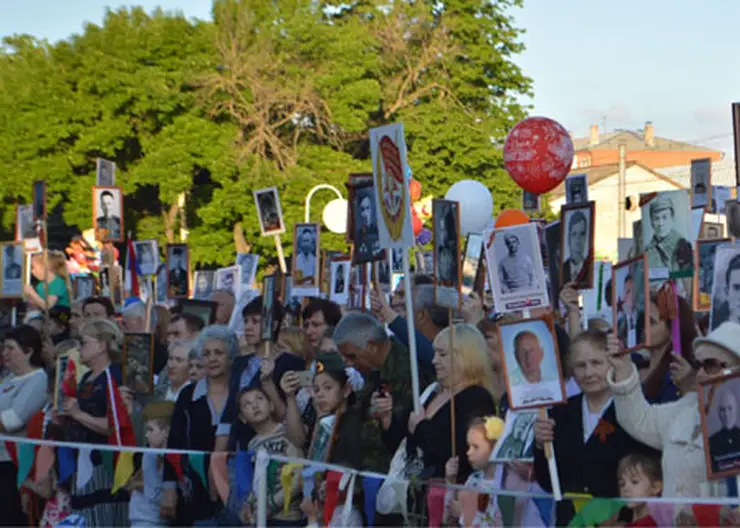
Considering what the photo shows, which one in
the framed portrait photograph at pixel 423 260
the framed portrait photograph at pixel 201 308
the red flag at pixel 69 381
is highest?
the framed portrait photograph at pixel 423 260

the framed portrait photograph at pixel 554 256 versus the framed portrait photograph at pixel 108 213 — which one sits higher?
the framed portrait photograph at pixel 108 213

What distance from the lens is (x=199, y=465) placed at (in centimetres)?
762

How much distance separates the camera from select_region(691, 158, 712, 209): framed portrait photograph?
41.7 ft

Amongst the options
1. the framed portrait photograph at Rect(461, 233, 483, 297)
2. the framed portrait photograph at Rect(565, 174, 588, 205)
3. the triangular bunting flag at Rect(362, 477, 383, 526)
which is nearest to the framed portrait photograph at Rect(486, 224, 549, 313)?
the triangular bunting flag at Rect(362, 477, 383, 526)

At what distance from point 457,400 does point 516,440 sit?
452 millimetres

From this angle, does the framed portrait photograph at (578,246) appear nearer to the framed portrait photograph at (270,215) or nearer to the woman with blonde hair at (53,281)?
the woman with blonde hair at (53,281)

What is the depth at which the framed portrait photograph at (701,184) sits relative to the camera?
1270 centimetres

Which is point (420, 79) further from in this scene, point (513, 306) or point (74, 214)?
point (513, 306)

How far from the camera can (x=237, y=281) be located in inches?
523

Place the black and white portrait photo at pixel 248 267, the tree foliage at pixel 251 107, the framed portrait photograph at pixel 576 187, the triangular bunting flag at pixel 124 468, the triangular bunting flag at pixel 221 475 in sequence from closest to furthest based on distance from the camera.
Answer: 1. the triangular bunting flag at pixel 221 475
2. the triangular bunting flag at pixel 124 468
3. the framed portrait photograph at pixel 576 187
4. the black and white portrait photo at pixel 248 267
5. the tree foliage at pixel 251 107

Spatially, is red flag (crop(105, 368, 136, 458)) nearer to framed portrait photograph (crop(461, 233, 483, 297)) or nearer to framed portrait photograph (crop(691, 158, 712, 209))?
framed portrait photograph (crop(461, 233, 483, 297))

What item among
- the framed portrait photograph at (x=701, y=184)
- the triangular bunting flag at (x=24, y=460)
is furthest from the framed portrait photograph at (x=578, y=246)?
the framed portrait photograph at (x=701, y=184)

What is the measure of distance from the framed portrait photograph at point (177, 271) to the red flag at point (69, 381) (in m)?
5.34

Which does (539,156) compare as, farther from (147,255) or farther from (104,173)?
(104,173)
